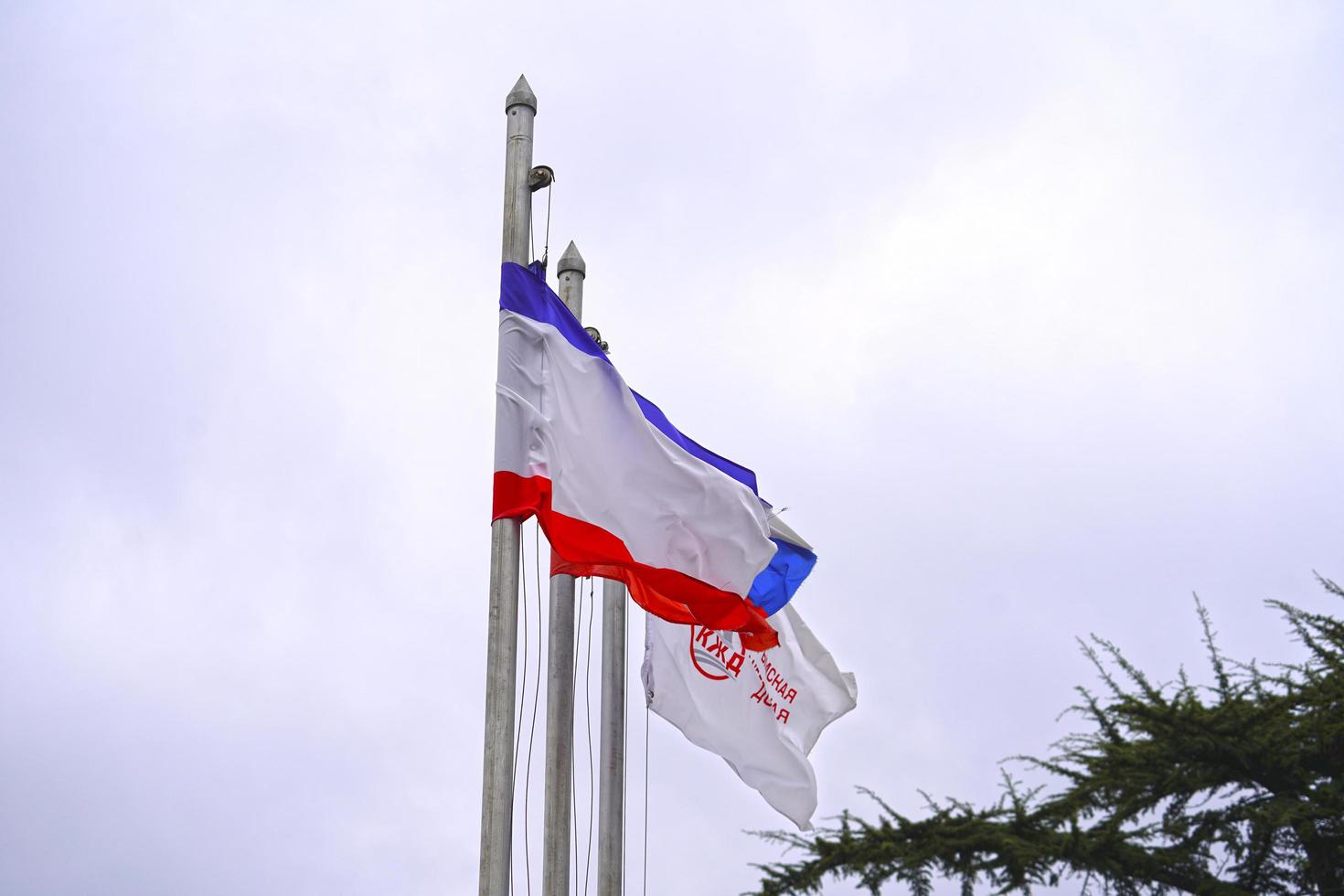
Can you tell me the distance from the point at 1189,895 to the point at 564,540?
5217 millimetres

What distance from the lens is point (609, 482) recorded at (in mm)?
13688

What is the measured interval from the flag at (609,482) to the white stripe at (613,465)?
1cm

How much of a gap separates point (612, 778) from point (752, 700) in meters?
2.63

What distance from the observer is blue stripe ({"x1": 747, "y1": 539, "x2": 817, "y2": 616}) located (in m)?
17.1

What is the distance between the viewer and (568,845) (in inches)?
526

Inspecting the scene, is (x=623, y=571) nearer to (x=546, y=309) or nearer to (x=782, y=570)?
(x=546, y=309)

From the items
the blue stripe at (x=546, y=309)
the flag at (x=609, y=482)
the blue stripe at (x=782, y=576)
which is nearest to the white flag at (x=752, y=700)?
the blue stripe at (x=782, y=576)

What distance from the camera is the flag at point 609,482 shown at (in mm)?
12898

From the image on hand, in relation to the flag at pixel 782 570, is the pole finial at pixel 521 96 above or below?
above

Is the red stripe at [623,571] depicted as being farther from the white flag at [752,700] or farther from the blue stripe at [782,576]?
the white flag at [752,700]

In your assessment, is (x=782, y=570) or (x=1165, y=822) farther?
(x=782, y=570)

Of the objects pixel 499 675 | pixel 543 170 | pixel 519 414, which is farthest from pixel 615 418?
pixel 499 675

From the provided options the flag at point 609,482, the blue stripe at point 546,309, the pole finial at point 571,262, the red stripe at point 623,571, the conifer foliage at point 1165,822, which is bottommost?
the conifer foliage at point 1165,822

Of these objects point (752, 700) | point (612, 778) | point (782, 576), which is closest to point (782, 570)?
point (782, 576)
